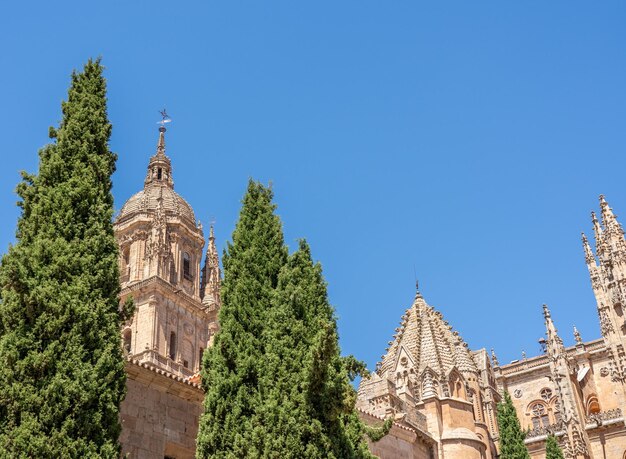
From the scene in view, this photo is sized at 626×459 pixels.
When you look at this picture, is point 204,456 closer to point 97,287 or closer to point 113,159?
point 97,287

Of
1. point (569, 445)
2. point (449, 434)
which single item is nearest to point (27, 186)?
point (449, 434)

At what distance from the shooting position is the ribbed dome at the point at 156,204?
148 feet

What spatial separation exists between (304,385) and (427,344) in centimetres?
1697

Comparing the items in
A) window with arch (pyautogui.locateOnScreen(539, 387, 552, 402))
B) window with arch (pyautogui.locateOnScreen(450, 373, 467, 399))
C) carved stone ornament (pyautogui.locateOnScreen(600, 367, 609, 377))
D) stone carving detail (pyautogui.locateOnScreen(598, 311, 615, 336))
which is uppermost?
stone carving detail (pyautogui.locateOnScreen(598, 311, 615, 336))

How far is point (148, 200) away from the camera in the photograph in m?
45.7

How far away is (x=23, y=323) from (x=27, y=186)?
3016 mm

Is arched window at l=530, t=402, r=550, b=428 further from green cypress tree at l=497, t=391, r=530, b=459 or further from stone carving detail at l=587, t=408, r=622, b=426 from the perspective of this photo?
green cypress tree at l=497, t=391, r=530, b=459

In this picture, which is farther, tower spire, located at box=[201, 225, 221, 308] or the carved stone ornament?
tower spire, located at box=[201, 225, 221, 308]

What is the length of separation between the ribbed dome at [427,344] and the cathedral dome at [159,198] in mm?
18433

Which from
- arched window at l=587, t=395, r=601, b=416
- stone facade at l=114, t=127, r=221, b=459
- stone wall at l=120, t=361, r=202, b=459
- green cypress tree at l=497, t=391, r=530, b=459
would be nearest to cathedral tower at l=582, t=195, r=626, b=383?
arched window at l=587, t=395, r=601, b=416

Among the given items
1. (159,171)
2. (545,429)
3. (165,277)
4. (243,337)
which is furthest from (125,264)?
(243,337)

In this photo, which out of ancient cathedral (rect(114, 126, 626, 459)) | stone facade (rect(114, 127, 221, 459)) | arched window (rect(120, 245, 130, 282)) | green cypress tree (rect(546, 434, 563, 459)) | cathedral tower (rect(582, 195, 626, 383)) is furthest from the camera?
arched window (rect(120, 245, 130, 282))

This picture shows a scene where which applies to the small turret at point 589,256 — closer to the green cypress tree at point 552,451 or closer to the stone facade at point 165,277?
the green cypress tree at point 552,451

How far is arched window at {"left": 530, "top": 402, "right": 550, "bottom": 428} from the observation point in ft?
142
